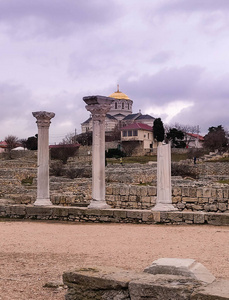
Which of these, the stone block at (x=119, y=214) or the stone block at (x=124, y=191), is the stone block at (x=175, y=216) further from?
the stone block at (x=124, y=191)

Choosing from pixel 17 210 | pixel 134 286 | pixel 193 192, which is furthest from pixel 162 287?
pixel 193 192

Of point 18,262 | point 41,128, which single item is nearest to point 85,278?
point 18,262

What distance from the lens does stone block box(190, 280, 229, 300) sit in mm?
4274

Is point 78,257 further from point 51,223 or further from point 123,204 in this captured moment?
point 123,204

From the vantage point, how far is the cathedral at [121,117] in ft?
351

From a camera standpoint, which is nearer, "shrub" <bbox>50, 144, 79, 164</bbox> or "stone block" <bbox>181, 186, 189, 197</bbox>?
"stone block" <bbox>181, 186, 189, 197</bbox>

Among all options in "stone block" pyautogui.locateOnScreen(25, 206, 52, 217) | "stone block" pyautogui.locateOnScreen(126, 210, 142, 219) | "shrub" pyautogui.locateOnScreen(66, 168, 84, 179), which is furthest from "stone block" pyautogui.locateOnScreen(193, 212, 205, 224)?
"shrub" pyautogui.locateOnScreen(66, 168, 84, 179)

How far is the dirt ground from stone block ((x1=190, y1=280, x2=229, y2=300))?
223 centimetres

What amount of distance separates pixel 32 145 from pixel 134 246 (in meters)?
80.6

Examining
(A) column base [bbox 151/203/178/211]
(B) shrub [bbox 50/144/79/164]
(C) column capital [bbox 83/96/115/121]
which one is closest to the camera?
(A) column base [bbox 151/203/178/211]

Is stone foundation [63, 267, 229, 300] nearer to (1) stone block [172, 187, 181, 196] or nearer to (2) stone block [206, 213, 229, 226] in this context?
(2) stone block [206, 213, 229, 226]

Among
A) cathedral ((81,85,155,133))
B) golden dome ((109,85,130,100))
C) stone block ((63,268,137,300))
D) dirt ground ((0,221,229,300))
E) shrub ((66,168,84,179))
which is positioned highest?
golden dome ((109,85,130,100))

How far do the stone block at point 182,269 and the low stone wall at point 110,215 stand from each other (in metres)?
7.81

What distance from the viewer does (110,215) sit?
14.5 m
